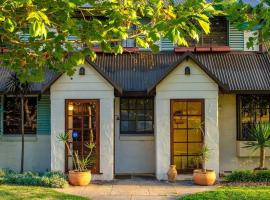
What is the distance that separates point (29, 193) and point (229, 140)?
755 cm

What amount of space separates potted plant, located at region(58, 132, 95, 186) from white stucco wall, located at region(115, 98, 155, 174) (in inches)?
61.2

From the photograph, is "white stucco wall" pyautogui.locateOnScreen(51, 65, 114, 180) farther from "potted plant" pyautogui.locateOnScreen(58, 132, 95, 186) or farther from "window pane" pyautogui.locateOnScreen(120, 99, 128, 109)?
"window pane" pyautogui.locateOnScreen(120, 99, 128, 109)

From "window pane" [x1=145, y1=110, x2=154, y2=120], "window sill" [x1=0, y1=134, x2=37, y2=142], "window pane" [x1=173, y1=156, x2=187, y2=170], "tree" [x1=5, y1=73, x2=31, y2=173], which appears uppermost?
"tree" [x1=5, y1=73, x2=31, y2=173]

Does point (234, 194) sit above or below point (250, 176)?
below

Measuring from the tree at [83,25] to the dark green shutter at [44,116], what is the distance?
7.33m

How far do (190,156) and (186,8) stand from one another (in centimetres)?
942

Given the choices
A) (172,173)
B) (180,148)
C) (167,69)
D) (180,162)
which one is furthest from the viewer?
(180,148)

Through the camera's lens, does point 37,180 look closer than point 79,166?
Yes

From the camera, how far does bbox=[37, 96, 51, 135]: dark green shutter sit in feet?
58.4

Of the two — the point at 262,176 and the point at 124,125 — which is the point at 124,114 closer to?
the point at 124,125

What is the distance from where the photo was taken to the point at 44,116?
58.5ft

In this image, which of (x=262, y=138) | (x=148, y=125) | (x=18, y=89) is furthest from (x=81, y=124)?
(x=262, y=138)

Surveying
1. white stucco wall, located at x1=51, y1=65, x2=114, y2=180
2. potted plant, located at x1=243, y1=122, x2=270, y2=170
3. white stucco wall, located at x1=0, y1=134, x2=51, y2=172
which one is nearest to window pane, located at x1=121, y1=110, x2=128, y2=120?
white stucco wall, located at x1=51, y1=65, x2=114, y2=180

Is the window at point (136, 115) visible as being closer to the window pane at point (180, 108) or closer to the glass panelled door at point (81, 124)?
the window pane at point (180, 108)
